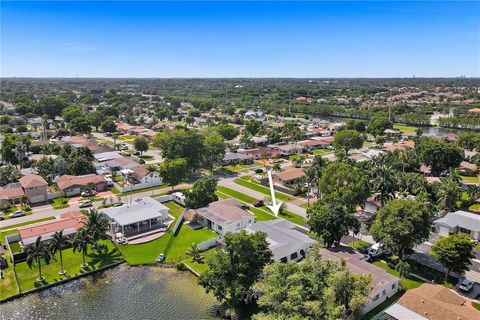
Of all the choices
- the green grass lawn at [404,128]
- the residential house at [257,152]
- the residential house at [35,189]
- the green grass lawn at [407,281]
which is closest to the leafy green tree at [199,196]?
the residential house at [35,189]

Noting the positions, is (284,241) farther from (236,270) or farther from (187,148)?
(187,148)

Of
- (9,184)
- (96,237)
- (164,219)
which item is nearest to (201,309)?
(96,237)

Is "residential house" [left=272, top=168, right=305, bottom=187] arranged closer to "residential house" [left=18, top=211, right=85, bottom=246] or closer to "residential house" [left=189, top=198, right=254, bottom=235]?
"residential house" [left=189, top=198, right=254, bottom=235]

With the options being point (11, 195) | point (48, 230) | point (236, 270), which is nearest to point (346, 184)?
point (236, 270)

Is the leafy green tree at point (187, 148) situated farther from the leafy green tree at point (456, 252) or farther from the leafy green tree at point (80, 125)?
the leafy green tree at point (80, 125)

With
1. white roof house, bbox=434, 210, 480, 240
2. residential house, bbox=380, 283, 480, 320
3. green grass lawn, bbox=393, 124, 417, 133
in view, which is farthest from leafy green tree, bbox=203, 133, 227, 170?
green grass lawn, bbox=393, 124, 417, 133

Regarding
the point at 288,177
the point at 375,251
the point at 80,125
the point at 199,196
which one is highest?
the point at 80,125
